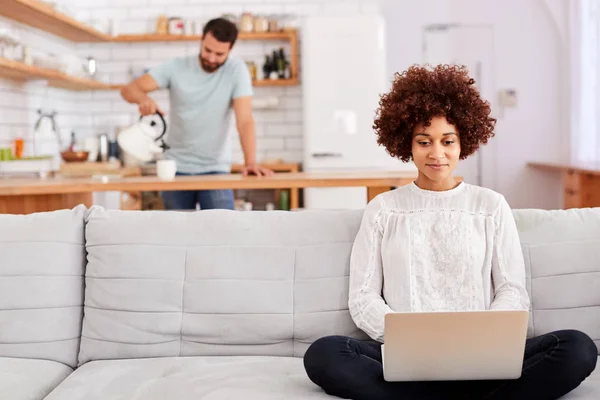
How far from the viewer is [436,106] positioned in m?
2.16

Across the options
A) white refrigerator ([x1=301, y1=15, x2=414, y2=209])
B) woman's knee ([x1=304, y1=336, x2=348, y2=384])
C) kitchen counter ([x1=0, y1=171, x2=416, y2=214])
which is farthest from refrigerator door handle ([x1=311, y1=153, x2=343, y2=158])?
woman's knee ([x1=304, y1=336, x2=348, y2=384])

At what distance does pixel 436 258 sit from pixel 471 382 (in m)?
0.36

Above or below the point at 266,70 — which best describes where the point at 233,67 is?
below

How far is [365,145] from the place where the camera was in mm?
5969

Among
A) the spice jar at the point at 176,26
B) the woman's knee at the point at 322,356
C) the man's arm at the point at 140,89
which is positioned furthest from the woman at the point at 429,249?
the spice jar at the point at 176,26

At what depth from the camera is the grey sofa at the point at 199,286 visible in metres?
2.14

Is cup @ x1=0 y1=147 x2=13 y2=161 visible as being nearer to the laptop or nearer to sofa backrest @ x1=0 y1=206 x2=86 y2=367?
sofa backrest @ x1=0 y1=206 x2=86 y2=367

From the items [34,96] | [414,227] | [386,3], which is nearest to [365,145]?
[386,3]

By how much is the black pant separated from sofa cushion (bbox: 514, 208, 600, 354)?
0.76 feet

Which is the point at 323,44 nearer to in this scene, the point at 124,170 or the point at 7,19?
the point at 124,170

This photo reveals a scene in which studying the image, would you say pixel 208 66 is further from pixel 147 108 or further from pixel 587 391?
pixel 587 391

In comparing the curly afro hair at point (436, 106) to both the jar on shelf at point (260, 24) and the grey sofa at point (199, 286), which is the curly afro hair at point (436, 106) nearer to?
the grey sofa at point (199, 286)

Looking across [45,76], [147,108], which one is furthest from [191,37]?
[147,108]

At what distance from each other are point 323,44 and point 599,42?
6.40 ft
